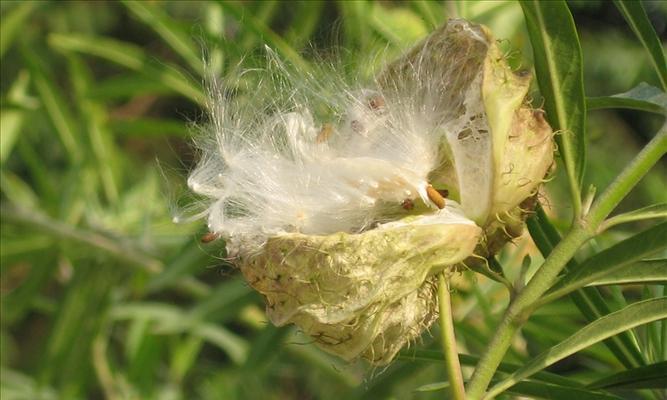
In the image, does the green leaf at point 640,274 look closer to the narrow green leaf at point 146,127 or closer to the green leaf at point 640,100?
the green leaf at point 640,100

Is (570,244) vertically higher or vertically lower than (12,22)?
higher

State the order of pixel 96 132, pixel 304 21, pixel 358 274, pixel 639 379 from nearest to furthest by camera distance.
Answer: pixel 358 274 < pixel 639 379 < pixel 304 21 < pixel 96 132

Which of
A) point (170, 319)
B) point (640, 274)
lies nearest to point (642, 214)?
point (640, 274)

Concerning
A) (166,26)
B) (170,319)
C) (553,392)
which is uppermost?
(553,392)

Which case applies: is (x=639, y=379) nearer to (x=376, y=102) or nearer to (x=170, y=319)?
(x=376, y=102)

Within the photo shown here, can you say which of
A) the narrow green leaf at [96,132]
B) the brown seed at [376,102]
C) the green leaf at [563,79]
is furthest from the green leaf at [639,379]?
the narrow green leaf at [96,132]

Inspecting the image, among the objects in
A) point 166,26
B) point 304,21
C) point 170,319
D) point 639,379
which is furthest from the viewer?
point 170,319
